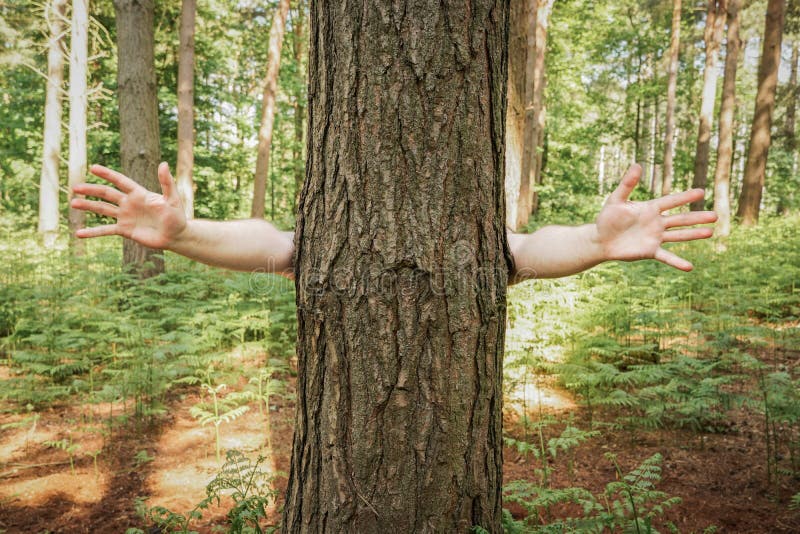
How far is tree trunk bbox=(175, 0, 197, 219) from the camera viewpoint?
1026cm

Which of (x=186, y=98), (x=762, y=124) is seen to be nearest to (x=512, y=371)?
(x=186, y=98)

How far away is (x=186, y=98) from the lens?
34.5 feet

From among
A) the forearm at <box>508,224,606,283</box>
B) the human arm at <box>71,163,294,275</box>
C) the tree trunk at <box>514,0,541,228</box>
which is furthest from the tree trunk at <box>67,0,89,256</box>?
the forearm at <box>508,224,606,283</box>

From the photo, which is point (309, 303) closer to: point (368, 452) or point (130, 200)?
point (368, 452)

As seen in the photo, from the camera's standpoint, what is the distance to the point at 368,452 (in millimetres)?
1586

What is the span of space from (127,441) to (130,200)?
3112mm

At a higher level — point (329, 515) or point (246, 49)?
point (246, 49)

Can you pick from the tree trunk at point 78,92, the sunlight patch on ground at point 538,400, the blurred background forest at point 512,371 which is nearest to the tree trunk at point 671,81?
the blurred background forest at point 512,371

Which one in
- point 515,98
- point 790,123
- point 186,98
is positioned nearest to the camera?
point 515,98

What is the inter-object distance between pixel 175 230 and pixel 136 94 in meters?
7.16

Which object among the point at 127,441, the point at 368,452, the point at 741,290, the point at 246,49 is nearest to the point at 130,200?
the point at 368,452

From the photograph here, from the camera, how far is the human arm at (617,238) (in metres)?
1.66

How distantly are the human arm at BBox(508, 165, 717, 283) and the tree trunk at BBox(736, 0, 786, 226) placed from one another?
15.2m

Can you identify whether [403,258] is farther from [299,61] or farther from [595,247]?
[299,61]
